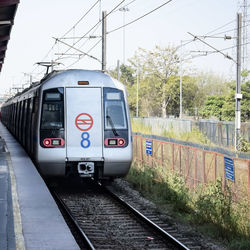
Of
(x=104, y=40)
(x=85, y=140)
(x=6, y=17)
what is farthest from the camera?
(x=104, y=40)

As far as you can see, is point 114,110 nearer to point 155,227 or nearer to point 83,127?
point 83,127

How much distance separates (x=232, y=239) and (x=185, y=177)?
496 centimetres

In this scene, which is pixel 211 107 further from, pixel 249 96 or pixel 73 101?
pixel 73 101

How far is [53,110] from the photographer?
40.0 ft

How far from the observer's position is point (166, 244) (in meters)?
8.06

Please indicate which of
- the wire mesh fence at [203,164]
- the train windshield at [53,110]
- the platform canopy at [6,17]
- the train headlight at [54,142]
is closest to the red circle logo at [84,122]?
the train windshield at [53,110]

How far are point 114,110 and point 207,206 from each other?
3755 millimetres

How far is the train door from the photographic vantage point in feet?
39.0

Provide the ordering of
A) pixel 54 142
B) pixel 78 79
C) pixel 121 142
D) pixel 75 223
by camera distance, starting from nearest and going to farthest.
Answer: pixel 75 223 → pixel 54 142 → pixel 121 142 → pixel 78 79

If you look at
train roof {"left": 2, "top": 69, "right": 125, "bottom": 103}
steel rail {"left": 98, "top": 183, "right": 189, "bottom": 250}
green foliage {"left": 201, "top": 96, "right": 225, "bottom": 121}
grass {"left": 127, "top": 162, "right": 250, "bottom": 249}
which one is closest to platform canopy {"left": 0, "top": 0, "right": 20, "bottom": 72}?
train roof {"left": 2, "top": 69, "right": 125, "bottom": 103}

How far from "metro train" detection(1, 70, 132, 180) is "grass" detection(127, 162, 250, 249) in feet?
4.25

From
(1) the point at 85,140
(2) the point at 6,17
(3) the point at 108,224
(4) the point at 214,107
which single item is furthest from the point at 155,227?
(4) the point at 214,107

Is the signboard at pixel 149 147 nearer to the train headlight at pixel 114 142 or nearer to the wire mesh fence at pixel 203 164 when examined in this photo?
the wire mesh fence at pixel 203 164

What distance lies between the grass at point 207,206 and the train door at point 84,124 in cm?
201
